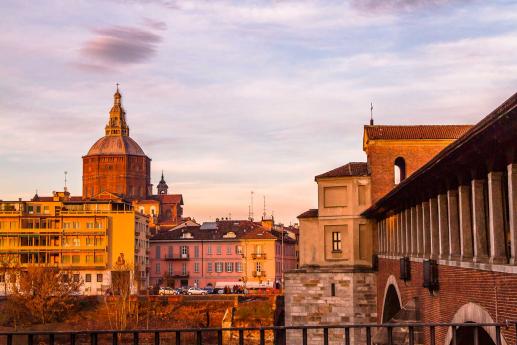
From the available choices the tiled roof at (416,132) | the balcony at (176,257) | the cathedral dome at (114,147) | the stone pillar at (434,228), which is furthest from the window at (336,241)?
the cathedral dome at (114,147)

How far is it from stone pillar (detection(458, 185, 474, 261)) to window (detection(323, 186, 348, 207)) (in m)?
35.1

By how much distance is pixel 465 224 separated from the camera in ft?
59.9

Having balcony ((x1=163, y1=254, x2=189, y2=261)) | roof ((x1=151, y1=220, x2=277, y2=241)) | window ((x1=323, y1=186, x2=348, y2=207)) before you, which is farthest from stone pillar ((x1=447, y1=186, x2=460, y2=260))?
balcony ((x1=163, y1=254, x2=189, y2=261))

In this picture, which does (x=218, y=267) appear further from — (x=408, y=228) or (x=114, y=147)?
(x=408, y=228)

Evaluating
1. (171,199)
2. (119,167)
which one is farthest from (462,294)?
(171,199)

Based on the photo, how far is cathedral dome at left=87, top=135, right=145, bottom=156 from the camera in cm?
17100

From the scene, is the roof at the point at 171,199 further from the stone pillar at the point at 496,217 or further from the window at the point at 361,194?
the stone pillar at the point at 496,217

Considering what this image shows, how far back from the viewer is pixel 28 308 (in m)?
79.7

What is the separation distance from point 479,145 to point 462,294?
505cm

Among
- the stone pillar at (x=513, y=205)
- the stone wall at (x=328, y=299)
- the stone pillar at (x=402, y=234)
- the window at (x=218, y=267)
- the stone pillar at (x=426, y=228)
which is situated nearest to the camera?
the stone pillar at (x=513, y=205)

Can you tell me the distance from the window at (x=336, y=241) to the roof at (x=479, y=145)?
31.4 metres

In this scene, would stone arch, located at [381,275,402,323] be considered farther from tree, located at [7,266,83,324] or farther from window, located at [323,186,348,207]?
tree, located at [7,266,83,324]

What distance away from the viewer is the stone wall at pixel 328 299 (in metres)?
50.9

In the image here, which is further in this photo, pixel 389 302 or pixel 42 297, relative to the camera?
pixel 42 297
